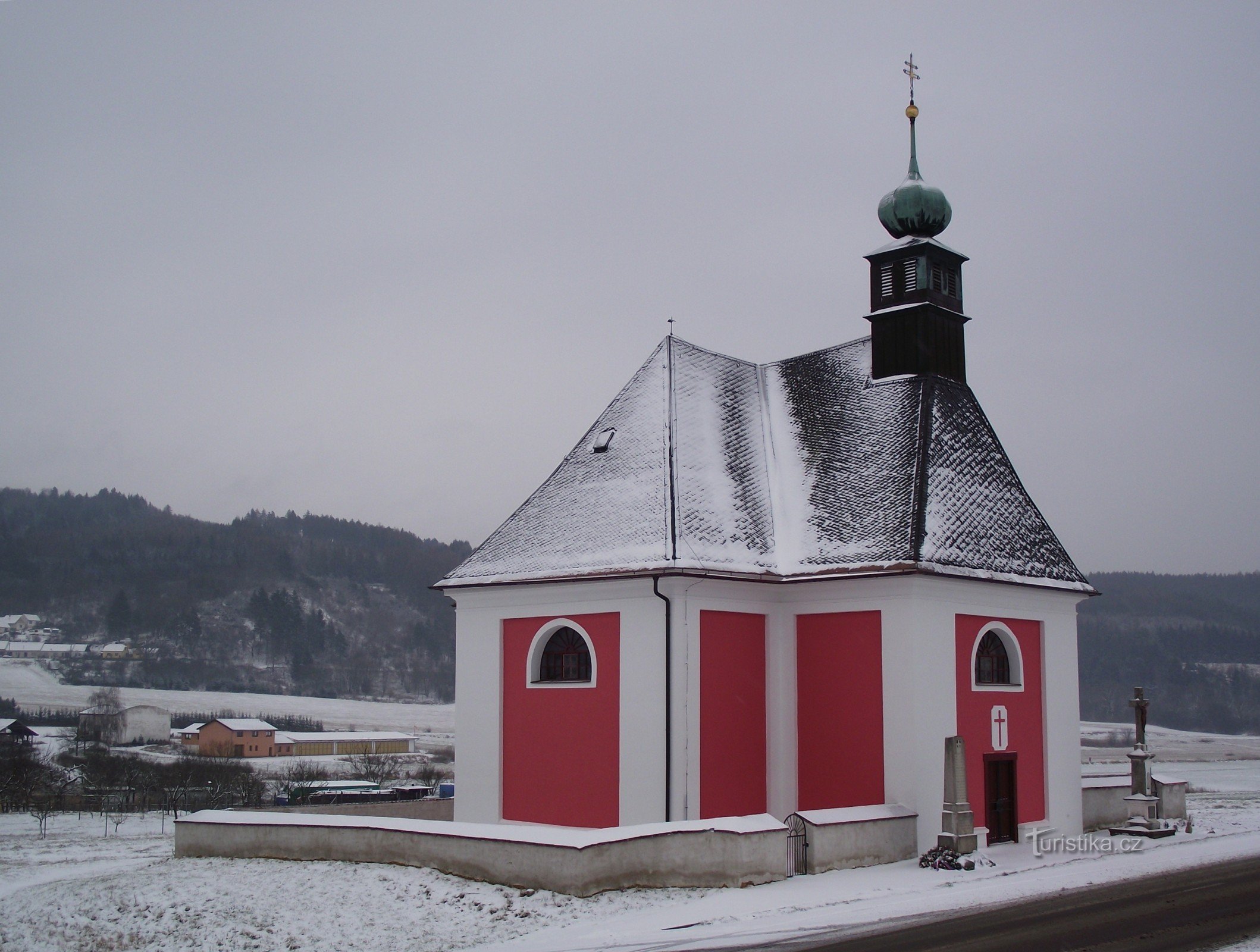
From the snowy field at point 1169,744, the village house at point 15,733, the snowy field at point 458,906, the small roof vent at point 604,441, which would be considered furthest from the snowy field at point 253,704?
the snowy field at point 458,906

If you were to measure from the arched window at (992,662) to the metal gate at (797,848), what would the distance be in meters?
Answer: 5.49

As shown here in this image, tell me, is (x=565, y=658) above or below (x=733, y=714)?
above

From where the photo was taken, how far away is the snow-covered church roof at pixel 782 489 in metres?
19.5

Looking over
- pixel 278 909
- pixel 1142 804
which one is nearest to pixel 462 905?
pixel 278 909

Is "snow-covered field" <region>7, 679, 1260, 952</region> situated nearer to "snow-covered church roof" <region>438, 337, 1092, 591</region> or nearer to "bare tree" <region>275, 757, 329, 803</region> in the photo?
"snow-covered church roof" <region>438, 337, 1092, 591</region>

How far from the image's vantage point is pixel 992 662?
20.6 metres

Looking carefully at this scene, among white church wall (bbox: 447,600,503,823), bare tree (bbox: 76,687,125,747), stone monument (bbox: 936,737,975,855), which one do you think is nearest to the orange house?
bare tree (bbox: 76,687,125,747)

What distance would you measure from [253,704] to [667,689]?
136m

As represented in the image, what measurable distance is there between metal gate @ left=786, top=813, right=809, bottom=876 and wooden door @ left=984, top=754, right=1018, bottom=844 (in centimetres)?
487

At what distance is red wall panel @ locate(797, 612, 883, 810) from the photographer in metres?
18.9

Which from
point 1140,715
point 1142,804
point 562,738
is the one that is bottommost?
point 1142,804

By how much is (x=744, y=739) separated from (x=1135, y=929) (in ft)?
26.3

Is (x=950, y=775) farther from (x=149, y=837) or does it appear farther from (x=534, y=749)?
(x=149, y=837)

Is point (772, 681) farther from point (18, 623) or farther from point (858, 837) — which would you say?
point (18, 623)
